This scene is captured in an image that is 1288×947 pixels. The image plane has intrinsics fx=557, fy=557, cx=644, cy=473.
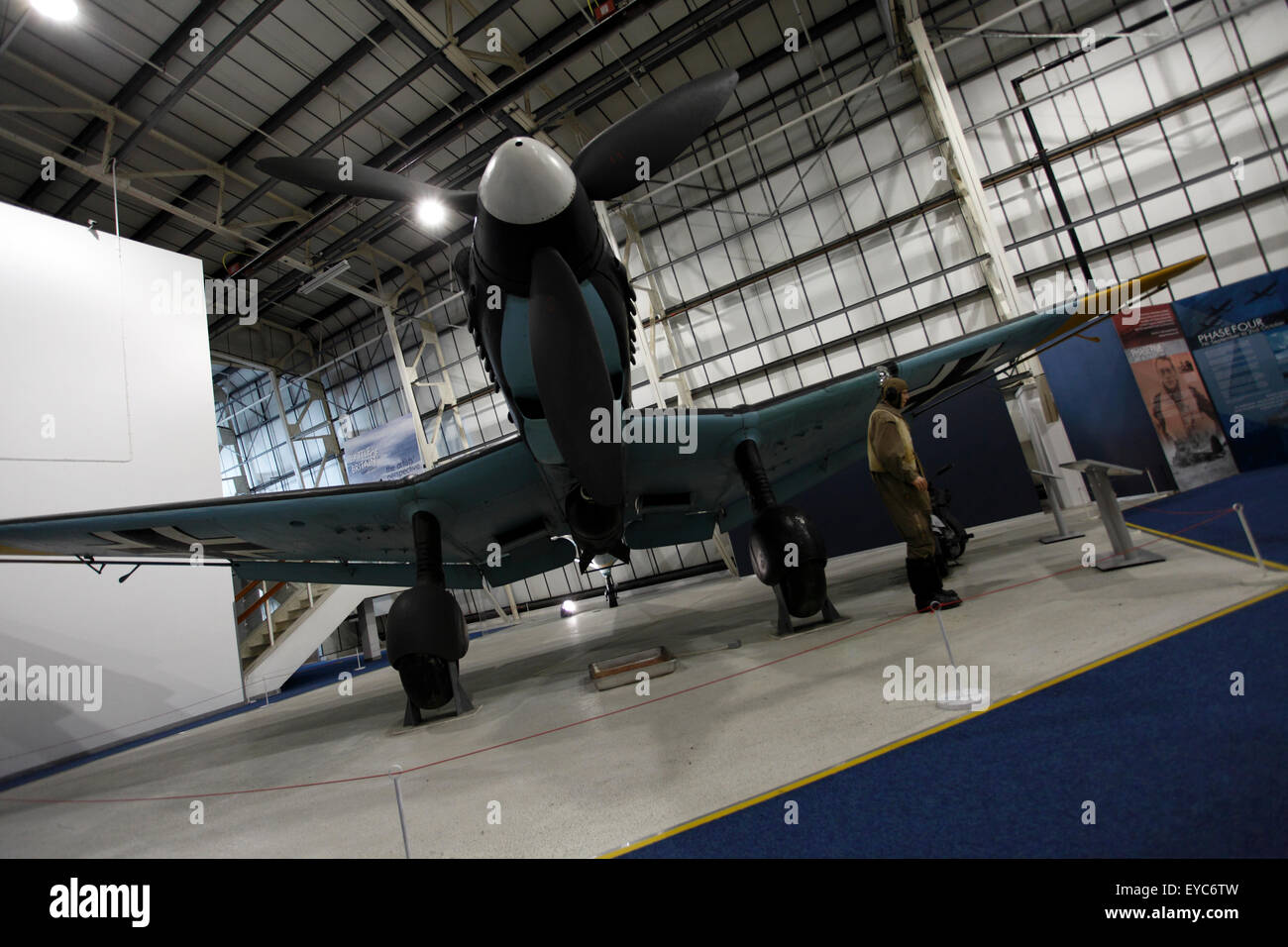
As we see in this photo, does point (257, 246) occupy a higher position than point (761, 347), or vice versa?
point (257, 246)

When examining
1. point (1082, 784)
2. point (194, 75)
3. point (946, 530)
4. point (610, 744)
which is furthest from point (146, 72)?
point (1082, 784)

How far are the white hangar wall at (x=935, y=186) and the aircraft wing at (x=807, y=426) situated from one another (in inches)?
370

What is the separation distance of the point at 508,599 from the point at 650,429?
56.1 feet

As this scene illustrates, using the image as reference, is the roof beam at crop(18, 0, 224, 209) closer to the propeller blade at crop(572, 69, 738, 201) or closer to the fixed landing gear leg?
the propeller blade at crop(572, 69, 738, 201)

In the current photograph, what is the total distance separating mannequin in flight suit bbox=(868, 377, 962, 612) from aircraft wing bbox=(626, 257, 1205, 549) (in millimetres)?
750

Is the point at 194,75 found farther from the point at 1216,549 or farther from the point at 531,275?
the point at 1216,549

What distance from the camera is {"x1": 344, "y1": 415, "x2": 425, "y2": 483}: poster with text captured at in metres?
18.6

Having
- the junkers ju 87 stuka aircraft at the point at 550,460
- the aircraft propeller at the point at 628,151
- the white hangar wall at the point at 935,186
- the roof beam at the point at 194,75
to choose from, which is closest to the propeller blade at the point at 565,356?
the junkers ju 87 stuka aircraft at the point at 550,460

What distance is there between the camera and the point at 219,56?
10.8 m

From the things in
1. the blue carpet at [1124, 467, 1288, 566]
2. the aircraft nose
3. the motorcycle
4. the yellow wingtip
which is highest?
the aircraft nose

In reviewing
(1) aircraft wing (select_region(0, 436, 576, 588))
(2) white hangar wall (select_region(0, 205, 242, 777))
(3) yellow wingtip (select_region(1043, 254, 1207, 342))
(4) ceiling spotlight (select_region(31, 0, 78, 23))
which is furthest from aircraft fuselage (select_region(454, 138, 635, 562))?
(4) ceiling spotlight (select_region(31, 0, 78, 23))

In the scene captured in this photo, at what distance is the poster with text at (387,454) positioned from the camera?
61.1 feet
